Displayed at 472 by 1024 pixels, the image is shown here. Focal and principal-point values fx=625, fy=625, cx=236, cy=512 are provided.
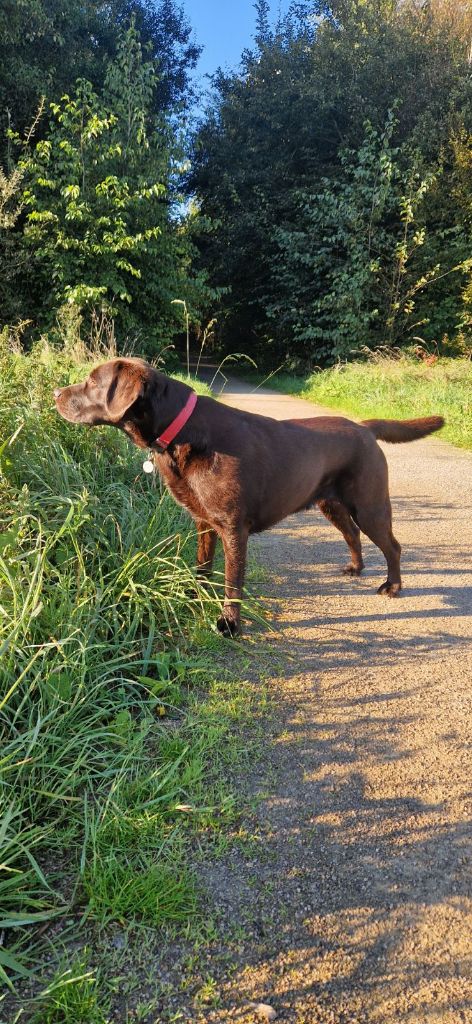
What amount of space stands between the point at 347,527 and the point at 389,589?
50 centimetres

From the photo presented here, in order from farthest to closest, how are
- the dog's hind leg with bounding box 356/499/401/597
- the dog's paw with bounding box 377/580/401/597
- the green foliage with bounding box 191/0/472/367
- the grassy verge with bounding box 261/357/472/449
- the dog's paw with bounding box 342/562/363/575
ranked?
the green foliage with bounding box 191/0/472/367 < the grassy verge with bounding box 261/357/472/449 < the dog's paw with bounding box 342/562/363/575 < the dog's paw with bounding box 377/580/401/597 < the dog's hind leg with bounding box 356/499/401/597

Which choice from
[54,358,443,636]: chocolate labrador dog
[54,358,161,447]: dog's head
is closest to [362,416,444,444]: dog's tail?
[54,358,443,636]: chocolate labrador dog

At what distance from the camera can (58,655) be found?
2383 mm

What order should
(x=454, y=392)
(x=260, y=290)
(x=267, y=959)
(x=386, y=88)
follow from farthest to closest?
(x=260, y=290) < (x=386, y=88) < (x=454, y=392) < (x=267, y=959)

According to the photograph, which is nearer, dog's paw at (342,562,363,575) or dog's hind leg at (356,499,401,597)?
dog's hind leg at (356,499,401,597)

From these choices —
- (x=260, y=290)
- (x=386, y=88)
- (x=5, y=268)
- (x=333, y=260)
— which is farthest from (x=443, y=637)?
(x=386, y=88)

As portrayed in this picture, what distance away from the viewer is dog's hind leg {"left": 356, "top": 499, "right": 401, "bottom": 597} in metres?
3.72

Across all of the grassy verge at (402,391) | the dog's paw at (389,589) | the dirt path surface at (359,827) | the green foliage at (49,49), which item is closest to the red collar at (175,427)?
the dirt path surface at (359,827)

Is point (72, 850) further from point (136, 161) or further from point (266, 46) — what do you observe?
point (266, 46)

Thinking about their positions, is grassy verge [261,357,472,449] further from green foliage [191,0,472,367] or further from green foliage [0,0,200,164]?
green foliage [0,0,200,164]

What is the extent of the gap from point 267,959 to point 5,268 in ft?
44.9

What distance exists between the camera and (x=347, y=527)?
4.15 metres

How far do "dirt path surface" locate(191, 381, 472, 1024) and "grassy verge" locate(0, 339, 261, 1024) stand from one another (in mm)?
193

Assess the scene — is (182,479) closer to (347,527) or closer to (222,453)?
(222,453)
